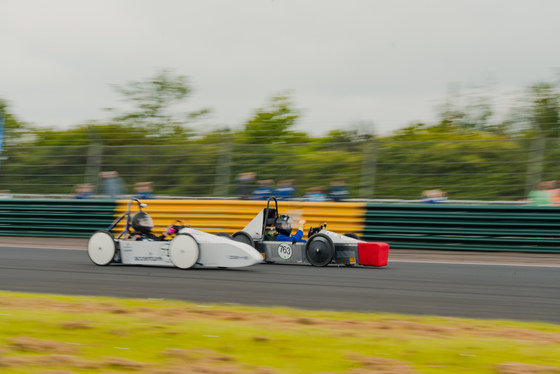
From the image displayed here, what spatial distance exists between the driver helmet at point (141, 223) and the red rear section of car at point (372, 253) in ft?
10.7

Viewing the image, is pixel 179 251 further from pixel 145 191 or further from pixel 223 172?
pixel 145 191

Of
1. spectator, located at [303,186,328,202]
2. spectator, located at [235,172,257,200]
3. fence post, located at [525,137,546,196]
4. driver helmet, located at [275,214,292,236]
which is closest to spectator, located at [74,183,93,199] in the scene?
spectator, located at [235,172,257,200]

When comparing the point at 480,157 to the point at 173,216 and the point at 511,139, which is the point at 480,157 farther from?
the point at 173,216

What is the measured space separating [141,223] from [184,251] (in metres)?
0.92

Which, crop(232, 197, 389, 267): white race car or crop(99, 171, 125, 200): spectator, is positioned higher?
crop(99, 171, 125, 200): spectator

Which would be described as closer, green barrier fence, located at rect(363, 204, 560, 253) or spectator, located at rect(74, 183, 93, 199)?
green barrier fence, located at rect(363, 204, 560, 253)

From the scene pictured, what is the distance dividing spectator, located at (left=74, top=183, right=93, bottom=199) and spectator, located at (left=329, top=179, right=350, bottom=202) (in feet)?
19.6

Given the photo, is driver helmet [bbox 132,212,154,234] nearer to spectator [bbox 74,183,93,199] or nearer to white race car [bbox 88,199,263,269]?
white race car [bbox 88,199,263,269]

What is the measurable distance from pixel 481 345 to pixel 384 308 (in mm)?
1883

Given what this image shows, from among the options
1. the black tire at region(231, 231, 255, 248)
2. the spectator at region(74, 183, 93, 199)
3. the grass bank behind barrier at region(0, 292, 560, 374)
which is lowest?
the grass bank behind barrier at region(0, 292, 560, 374)

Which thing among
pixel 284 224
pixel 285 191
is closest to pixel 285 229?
pixel 284 224

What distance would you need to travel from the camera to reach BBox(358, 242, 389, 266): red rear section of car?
33.5ft

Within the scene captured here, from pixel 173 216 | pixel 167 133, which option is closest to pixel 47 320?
pixel 173 216

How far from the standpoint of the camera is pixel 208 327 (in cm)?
505
